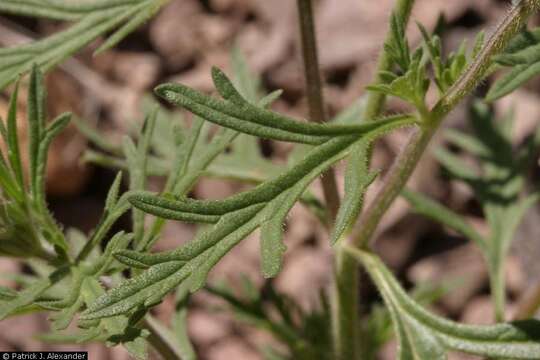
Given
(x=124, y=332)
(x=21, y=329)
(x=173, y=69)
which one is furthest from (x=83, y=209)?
(x=124, y=332)

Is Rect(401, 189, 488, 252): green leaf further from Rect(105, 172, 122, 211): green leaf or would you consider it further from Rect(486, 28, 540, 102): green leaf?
Rect(105, 172, 122, 211): green leaf

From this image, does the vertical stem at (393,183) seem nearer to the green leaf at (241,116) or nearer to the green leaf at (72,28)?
the green leaf at (241,116)

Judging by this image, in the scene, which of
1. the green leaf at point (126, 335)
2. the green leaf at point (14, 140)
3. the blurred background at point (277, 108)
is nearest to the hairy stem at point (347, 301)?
the green leaf at point (126, 335)


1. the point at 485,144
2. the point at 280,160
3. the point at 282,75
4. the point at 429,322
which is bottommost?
the point at 429,322

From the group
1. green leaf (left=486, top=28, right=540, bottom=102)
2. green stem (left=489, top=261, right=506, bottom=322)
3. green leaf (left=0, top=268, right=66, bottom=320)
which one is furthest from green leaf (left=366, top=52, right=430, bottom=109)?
green stem (left=489, top=261, right=506, bottom=322)

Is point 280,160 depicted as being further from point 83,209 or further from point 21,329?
point 21,329

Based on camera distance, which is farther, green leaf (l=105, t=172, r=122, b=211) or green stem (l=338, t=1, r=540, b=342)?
green leaf (l=105, t=172, r=122, b=211)
